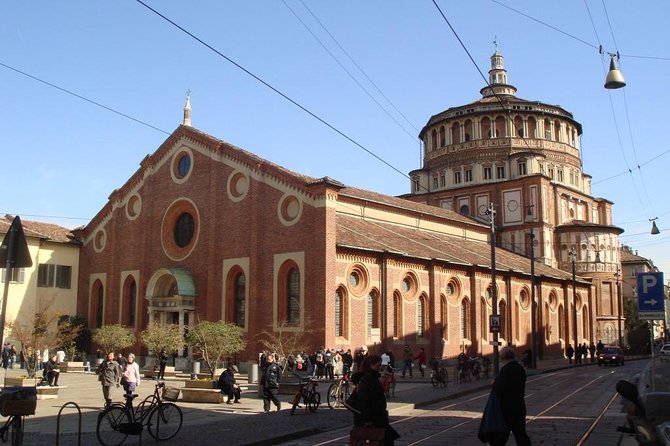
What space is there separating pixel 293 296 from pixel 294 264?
5.17 feet

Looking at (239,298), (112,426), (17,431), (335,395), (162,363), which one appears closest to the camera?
(17,431)

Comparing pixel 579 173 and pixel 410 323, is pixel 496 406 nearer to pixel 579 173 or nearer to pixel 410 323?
pixel 410 323

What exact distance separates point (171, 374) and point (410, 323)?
41.1ft

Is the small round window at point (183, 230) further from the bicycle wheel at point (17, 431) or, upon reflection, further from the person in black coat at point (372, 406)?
the person in black coat at point (372, 406)

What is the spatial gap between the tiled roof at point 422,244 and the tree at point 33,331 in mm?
13761

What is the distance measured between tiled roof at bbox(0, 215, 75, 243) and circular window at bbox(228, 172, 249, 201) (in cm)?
1335

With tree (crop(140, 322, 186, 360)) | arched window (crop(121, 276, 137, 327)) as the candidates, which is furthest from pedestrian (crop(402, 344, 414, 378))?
arched window (crop(121, 276, 137, 327))

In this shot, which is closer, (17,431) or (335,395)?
(17,431)

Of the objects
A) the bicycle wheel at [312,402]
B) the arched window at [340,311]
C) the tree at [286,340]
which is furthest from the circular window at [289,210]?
the bicycle wheel at [312,402]

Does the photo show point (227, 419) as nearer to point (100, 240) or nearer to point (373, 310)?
point (373, 310)

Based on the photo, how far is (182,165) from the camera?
3869 centimetres

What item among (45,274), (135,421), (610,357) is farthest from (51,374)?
(610,357)

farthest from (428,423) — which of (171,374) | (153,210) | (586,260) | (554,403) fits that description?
(586,260)

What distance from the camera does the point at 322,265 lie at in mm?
30344
